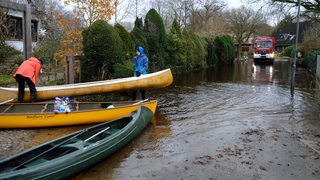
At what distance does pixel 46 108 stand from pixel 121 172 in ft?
12.6

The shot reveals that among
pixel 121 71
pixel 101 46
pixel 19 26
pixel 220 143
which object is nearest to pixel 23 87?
pixel 101 46

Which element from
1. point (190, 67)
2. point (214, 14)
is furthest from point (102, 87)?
point (214, 14)

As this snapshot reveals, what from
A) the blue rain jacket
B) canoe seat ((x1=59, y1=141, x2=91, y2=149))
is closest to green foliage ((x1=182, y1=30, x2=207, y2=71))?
the blue rain jacket

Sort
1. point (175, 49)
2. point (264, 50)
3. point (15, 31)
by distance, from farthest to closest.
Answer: point (264, 50)
point (15, 31)
point (175, 49)

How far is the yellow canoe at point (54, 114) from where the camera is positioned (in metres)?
7.47

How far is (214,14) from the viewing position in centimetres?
4731

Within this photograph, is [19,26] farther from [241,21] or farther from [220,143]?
[241,21]

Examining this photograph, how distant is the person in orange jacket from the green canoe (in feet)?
9.04

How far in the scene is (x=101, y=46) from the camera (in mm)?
11875

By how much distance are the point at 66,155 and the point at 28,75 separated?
12.9 ft

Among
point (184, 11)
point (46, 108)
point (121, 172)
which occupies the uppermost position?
point (184, 11)

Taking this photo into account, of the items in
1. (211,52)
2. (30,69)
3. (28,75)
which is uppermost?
(211,52)

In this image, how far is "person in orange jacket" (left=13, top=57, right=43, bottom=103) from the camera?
819 centimetres

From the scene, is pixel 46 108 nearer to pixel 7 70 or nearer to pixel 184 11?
pixel 7 70
